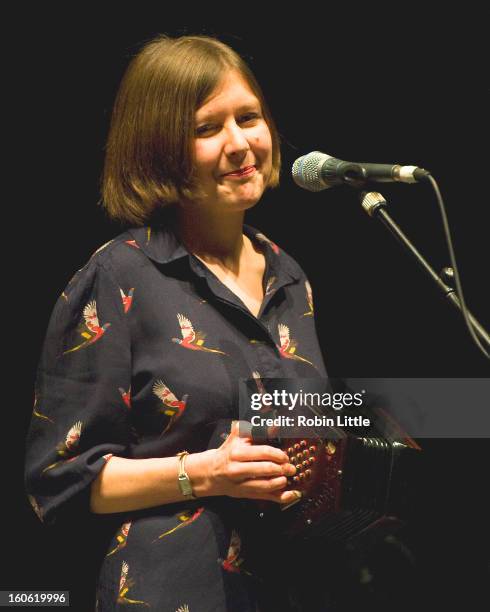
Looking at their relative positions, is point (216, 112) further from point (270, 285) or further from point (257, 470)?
point (257, 470)

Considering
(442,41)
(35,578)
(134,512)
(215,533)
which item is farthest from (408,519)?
(442,41)

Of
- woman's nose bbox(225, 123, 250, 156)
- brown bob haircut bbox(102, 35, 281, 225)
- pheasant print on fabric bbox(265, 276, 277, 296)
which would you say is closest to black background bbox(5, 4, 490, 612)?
brown bob haircut bbox(102, 35, 281, 225)

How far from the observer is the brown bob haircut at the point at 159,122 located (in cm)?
156

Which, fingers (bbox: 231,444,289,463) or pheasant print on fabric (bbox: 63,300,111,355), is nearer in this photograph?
fingers (bbox: 231,444,289,463)

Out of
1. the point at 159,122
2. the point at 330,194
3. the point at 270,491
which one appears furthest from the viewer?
the point at 330,194

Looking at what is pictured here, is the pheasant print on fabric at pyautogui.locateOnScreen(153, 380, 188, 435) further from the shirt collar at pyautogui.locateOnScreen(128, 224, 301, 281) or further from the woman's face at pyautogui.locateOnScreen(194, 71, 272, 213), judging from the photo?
the woman's face at pyautogui.locateOnScreen(194, 71, 272, 213)

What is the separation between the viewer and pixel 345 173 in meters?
1.32

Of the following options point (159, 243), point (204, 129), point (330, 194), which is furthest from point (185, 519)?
point (330, 194)

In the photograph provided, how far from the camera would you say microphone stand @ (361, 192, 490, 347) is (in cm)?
119

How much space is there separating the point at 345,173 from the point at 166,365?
503 millimetres

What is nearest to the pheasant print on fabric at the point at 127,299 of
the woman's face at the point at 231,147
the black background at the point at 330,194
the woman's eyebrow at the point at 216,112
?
the woman's face at the point at 231,147

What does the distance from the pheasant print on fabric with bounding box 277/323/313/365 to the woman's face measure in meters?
0.29

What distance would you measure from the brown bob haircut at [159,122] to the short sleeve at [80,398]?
0.76 ft

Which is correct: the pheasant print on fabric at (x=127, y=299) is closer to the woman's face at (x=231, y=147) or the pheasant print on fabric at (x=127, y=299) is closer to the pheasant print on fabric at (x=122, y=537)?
the woman's face at (x=231, y=147)
